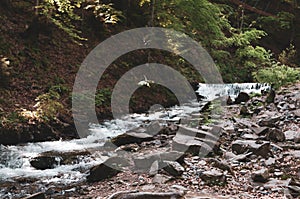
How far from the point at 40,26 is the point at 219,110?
22.2 feet

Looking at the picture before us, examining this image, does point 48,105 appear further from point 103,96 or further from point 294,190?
point 294,190

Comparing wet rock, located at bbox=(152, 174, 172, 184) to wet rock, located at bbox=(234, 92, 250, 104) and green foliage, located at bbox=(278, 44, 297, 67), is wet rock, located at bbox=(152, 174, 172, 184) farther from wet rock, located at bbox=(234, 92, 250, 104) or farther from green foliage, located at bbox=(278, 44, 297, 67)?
green foliage, located at bbox=(278, 44, 297, 67)

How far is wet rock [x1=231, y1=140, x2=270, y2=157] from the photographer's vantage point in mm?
5309

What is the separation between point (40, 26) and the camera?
420 inches

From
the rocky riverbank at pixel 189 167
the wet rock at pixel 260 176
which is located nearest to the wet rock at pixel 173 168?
the rocky riverbank at pixel 189 167

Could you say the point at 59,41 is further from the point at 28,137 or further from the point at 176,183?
the point at 176,183

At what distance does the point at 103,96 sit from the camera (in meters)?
9.72

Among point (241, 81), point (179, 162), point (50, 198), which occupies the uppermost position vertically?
point (241, 81)

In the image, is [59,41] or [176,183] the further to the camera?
[59,41]

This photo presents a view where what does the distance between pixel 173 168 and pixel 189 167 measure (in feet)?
1.26

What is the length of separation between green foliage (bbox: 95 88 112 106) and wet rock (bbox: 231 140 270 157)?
15.7 ft

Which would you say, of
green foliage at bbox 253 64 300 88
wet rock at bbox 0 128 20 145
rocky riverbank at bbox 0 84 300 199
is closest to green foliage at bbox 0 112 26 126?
wet rock at bbox 0 128 20 145

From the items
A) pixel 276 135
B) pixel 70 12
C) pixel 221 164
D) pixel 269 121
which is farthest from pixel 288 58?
pixel 221 164

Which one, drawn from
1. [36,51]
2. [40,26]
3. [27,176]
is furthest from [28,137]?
[40,26]
